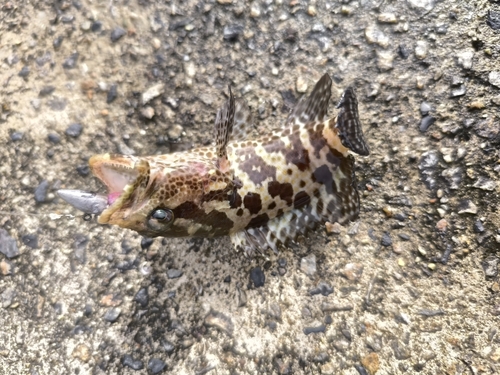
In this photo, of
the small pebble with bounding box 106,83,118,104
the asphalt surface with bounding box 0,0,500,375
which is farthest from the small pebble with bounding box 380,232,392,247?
the small pebble with bounding box 106,83,118,104

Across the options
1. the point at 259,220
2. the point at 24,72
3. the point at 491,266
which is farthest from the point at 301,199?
the point at 24,72

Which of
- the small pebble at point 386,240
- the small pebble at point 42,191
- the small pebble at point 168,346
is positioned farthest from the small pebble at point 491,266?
the small pebble at point 42,191

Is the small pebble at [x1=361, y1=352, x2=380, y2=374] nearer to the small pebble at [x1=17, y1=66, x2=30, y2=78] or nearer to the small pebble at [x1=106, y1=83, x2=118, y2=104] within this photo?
the small pebble at [x1=106, y1=83, x2=118, y2=104]

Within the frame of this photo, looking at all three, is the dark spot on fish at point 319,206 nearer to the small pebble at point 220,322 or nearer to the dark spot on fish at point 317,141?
the dark spot on fish at point 317,141

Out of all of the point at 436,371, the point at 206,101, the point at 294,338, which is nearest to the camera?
the point at 436,371

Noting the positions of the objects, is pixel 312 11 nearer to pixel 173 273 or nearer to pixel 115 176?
pixel 115 176

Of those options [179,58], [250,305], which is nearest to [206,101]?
[179,58]

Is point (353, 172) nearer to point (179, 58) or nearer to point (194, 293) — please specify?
point (194, 293)
